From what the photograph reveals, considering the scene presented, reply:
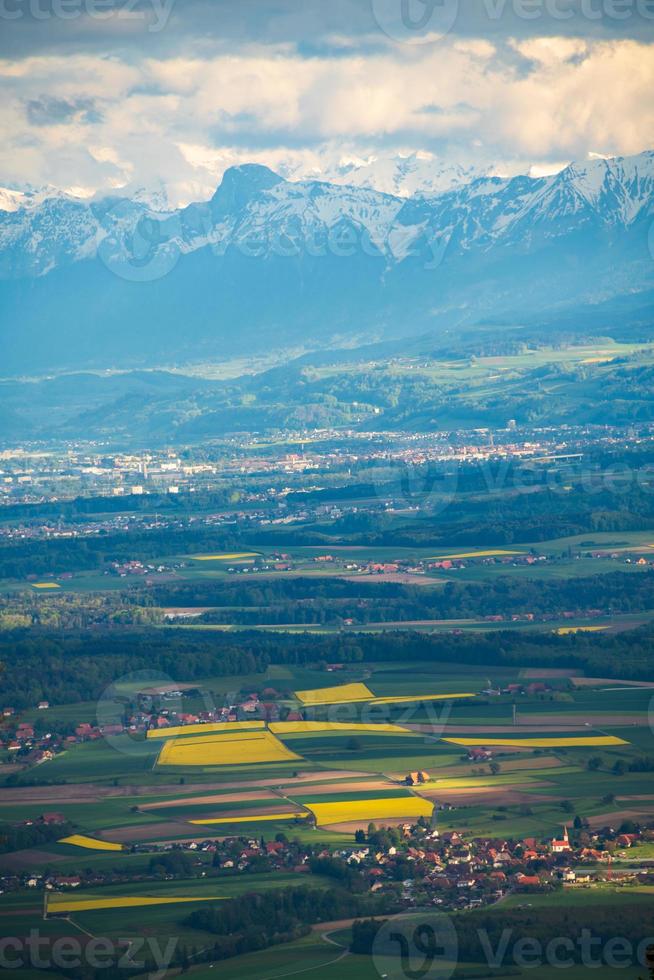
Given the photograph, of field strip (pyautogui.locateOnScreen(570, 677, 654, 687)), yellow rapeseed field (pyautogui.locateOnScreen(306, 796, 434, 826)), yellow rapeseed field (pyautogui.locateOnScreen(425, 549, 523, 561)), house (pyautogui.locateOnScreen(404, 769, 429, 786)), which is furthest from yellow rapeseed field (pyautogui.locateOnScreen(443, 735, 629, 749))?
yellow rapeseed field (pyautogui.locateOnScreen(425, 549, 523, 561))

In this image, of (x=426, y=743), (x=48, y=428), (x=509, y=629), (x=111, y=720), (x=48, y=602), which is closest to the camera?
(x=426, y=743)

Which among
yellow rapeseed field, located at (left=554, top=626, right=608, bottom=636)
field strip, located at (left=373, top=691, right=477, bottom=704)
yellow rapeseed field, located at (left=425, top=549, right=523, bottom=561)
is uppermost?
yellow rapeseed field, located at (left=425, top=549, right=523, bottom=561)

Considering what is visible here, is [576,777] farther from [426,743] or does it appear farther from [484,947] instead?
[484,947]

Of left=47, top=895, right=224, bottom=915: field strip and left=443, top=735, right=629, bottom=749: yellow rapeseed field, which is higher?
left=443, top=735, right=629, bottom=749: yellow rapeseed field

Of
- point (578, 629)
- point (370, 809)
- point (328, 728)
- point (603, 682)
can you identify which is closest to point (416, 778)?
point (370, 809)

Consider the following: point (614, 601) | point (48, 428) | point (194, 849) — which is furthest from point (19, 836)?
point (48, 428)

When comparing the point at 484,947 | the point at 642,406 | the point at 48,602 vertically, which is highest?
the point at 642,406

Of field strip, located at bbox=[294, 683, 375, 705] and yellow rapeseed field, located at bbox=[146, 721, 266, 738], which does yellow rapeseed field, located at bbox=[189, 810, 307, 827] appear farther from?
field strip, located at bbox=[294, 683, 375, 705]

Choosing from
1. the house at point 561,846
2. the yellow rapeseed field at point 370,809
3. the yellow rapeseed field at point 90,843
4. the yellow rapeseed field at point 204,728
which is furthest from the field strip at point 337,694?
the house at point 561,846
